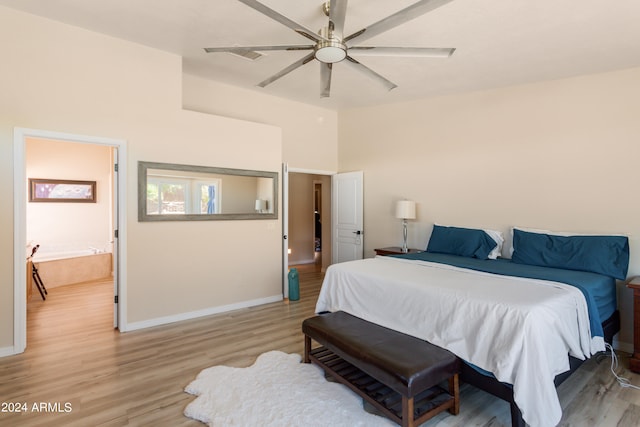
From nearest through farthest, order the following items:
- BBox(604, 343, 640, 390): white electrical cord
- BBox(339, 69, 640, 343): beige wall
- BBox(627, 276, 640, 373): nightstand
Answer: BBox(604, 343, 640, 390): white electrical cord
BBox(627, 276, 640, 373): nightstand
BBox(339, 69, 640, 343): beige wall

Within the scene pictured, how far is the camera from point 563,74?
3729 millimetres

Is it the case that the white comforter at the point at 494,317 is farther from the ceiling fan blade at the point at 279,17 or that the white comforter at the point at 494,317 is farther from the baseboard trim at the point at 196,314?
the ceiling fan blade at the point at 279,17

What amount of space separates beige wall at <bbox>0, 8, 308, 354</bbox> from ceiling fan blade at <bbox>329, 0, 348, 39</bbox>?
2.50 m

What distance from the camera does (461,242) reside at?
4328mm

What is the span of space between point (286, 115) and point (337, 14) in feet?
11.5

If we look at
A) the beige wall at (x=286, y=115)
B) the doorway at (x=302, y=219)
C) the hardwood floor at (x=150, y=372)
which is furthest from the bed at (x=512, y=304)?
the doorway at (x=302, y=219)

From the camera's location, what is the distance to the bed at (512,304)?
6.50ft

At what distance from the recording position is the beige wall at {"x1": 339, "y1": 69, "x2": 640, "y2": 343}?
11.4ft

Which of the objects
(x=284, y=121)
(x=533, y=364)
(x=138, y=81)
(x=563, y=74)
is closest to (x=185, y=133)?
(x=138, y=81)

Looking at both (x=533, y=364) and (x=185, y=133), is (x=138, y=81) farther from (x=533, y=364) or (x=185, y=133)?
(x=533, y=364)

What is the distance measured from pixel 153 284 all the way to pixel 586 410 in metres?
4.28

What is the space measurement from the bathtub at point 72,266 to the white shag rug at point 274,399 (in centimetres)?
470

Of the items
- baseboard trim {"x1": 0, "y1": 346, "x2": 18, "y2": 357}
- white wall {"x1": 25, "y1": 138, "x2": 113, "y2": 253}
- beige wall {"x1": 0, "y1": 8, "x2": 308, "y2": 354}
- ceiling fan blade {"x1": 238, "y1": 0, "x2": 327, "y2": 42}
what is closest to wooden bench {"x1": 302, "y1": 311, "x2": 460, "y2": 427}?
beige wall {"x1": 0, "y1": 8, "x2": 308, "y2": 354}

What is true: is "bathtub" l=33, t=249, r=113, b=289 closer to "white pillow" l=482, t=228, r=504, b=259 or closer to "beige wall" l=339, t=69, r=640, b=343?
"beige wall" l=339, t=69, r=640, b=343
